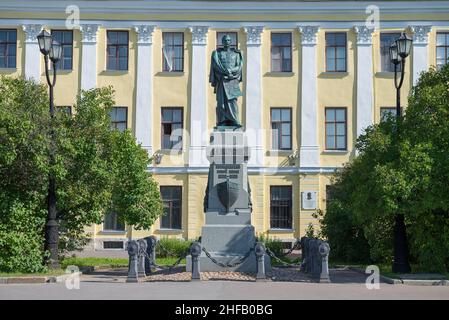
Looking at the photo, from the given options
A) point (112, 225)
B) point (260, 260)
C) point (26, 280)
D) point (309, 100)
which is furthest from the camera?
point (309, 100)

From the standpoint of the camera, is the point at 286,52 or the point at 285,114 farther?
the point at 286,52

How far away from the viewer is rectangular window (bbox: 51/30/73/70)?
1438 inches

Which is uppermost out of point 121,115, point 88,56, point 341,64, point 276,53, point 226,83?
point 276,53

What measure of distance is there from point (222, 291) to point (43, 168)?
7.06 meters

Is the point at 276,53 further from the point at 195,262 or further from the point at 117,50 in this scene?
the point at 195,262

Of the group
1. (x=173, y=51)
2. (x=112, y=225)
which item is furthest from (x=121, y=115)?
(x=112, y=225)

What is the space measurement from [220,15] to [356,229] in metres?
15.6

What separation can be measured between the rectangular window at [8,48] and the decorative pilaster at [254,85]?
39.8 feet

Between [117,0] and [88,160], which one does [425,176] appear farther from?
[117,0]

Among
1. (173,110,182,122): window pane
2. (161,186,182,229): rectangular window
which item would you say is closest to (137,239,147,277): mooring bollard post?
(161,186,182,229): rectangular window

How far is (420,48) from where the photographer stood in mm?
36312

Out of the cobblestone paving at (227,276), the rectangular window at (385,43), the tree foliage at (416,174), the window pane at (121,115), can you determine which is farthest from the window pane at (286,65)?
the cobblestone paving at (227,276)

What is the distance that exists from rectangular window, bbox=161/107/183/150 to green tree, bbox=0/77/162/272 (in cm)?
1291

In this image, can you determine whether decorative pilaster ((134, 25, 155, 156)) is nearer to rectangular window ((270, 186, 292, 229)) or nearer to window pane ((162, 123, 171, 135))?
window pane ((162, 123, 171, 135))
